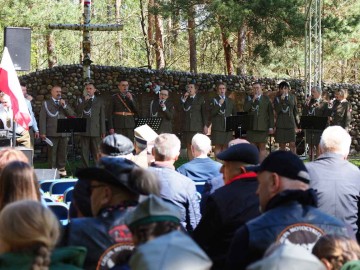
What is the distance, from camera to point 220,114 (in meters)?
16.0

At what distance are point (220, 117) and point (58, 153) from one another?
3.77 metres

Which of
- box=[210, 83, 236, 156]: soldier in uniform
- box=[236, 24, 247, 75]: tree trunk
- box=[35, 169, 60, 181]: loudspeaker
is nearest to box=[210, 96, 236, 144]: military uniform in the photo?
box=[210, 83, 236, 156]: soldier in uniform

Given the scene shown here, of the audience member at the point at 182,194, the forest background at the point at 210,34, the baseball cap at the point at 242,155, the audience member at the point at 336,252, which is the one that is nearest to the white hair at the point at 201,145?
the audience member at the point at 182,194

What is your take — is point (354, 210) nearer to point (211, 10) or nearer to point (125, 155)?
point (125, 155)

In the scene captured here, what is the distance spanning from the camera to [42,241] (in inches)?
104

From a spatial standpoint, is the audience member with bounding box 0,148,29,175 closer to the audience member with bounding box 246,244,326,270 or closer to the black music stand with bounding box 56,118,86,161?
the audience member with bounding box 246,244,326,270

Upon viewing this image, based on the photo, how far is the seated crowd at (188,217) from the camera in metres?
2.62

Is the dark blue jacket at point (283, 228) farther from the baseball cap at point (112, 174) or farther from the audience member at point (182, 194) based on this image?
the audience member at point (182, 194)

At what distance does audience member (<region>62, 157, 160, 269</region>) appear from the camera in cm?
331

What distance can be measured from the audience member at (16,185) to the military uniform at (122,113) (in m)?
11.5

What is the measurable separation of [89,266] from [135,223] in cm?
77

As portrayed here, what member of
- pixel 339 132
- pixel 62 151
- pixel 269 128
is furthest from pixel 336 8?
pixel 339 132

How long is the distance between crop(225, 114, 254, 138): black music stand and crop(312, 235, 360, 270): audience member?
11346 millimetres

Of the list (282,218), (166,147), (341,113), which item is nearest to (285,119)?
(341,113)
